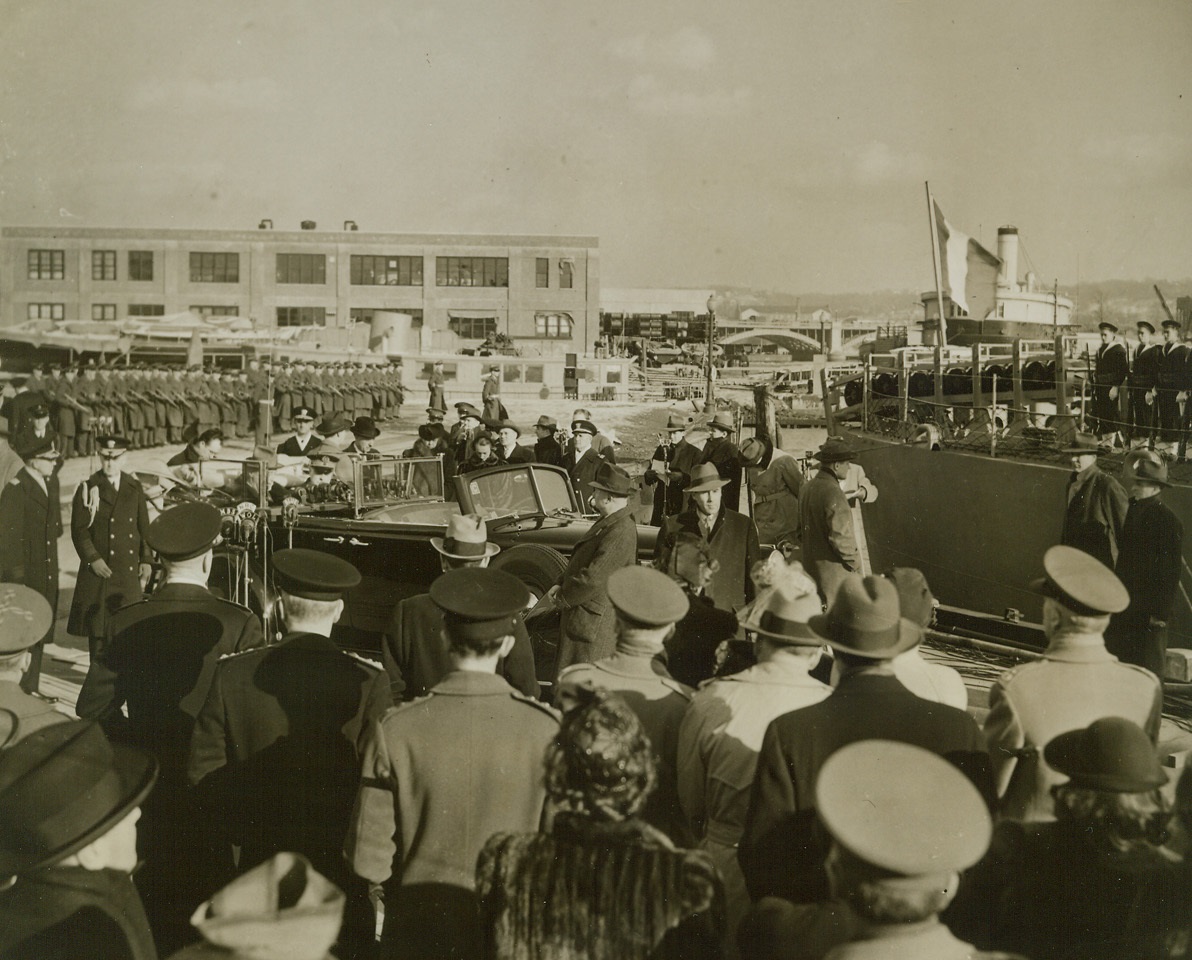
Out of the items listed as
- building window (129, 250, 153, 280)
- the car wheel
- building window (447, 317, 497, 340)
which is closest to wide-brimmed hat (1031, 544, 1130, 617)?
the car wheel

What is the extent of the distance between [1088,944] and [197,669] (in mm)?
2908

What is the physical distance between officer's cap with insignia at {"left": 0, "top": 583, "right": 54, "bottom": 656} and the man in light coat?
9.53 feet

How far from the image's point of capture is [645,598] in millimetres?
3105

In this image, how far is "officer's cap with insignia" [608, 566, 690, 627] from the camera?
3.01m

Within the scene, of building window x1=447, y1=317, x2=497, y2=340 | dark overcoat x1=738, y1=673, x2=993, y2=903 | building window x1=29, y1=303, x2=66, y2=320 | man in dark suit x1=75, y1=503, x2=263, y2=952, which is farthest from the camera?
building window x1=447, y1=317, x2=497, y2=340

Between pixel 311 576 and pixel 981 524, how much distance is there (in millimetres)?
7064

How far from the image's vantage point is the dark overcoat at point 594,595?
4.75 m

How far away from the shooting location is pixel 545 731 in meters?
2.61

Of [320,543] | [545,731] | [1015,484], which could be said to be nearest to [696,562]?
[545,731]

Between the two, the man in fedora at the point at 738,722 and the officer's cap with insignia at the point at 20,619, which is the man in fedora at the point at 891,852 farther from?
the officer's cap with insignia at the point at 20,619

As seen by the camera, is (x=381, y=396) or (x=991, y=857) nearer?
(x=991, y=857)

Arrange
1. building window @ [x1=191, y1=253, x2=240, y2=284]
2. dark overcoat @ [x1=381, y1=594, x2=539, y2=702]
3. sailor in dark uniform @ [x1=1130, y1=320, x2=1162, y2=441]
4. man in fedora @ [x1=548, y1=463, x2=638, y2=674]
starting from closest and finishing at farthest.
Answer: dark overcoat @ [x1=381, y1=594, x2=539, y2=702] → man in fedora @ [x1=548, y1=463, x2=638, y2=674] → sailor in dark uniform @ [x1=1130, y1=320, x2=1162, y2=441] → building window @ [x1=191, y1=253, x2=240, y2=284]

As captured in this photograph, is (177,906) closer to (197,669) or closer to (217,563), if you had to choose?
(197,669)

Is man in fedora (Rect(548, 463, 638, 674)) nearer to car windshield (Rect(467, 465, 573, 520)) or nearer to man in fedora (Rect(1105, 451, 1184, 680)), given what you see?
man in fedora (Rect(1105, 451, 1184, 680))
